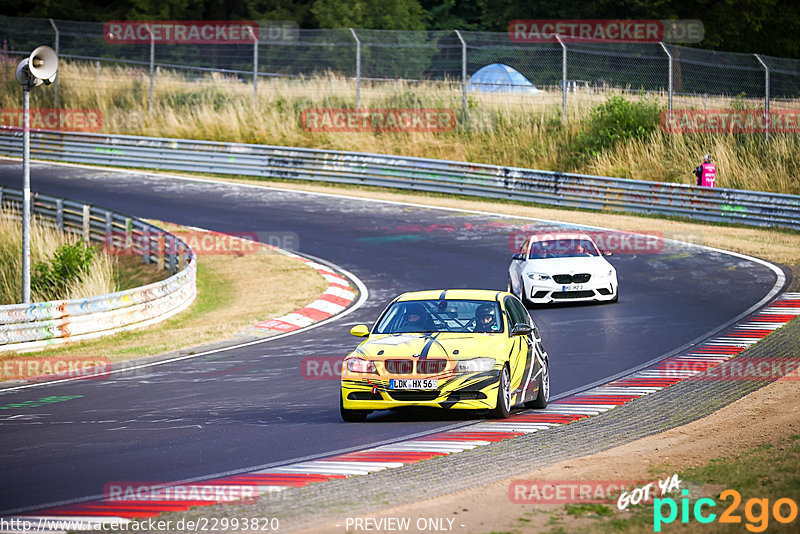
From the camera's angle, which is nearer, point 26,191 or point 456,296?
point 456,296

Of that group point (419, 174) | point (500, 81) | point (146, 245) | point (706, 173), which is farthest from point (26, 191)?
point (500, 81)

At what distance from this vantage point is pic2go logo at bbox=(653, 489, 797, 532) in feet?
22.6

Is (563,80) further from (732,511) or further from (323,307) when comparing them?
(732,511)

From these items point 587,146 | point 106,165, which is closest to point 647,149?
point 587,146

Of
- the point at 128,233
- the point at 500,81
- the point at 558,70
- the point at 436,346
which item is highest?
the point at 558,70

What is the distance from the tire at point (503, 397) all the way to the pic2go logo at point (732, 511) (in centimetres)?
385

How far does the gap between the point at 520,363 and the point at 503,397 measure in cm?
57

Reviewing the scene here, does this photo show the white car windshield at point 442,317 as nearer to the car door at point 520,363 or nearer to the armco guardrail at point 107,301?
the car door at point 520,363

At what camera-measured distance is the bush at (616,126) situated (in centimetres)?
3675

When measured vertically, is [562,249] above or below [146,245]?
above

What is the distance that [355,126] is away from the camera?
41.1m

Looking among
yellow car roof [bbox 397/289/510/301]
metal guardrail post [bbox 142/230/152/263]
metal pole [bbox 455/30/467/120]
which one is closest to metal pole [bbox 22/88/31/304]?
yellow car roof [bbox 397/289/510/301]

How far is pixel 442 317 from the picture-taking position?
1245cm

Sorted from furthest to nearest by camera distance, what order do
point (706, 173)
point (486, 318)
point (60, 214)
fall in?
1. point (706, 173)
2. point (60, 214)
3. point (486, 318)
